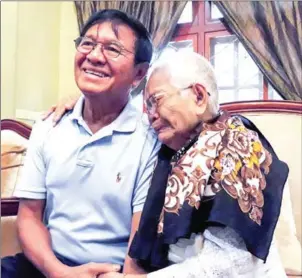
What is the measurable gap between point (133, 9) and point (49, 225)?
0.67 metres

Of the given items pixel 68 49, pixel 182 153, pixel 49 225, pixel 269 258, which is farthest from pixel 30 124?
pixel 269 258

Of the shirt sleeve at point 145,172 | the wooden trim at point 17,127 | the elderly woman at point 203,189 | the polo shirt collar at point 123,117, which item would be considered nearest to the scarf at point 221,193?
the elderly woman at point 203,189

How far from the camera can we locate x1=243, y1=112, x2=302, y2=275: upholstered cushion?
1.33 metres

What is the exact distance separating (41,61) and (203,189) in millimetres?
798

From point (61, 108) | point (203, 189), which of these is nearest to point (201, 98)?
point (203, 189)

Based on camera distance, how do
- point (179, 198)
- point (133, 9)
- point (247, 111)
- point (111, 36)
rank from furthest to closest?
point (247, 111), point (133, 9), point (111, 36), point (179, 198)

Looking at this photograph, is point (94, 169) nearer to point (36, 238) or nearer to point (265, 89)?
point (36, 238)

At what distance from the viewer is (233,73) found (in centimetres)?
137

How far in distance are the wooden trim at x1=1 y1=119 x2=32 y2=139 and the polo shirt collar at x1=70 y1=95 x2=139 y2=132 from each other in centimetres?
48

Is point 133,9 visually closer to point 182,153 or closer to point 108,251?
point 182,153

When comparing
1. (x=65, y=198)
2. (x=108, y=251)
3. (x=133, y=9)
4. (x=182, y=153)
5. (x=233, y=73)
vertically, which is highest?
(x=133, y=9)

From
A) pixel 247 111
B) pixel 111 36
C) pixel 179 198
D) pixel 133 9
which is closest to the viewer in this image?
pixel 179 198

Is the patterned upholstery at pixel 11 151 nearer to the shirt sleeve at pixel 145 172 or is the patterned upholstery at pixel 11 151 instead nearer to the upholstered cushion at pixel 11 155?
the upholstered cushion at pixel 11 155

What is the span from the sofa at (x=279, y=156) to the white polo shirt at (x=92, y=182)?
0.18m
